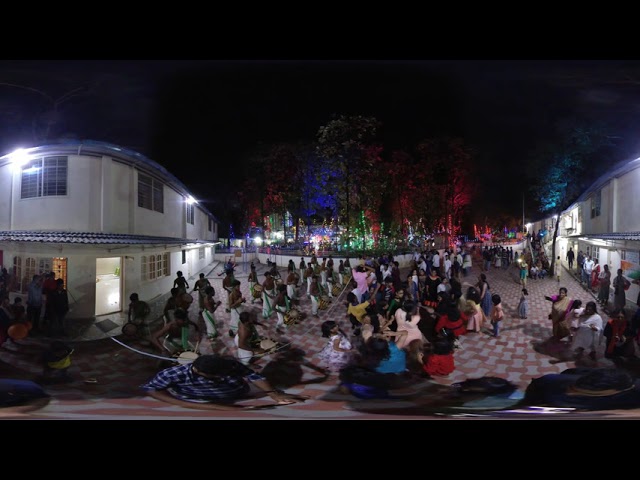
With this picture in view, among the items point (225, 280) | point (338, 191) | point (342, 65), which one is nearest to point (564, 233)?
point (338, 191)

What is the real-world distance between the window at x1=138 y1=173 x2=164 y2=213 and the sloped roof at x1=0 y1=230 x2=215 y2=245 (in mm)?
248

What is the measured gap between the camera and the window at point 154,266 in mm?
2432

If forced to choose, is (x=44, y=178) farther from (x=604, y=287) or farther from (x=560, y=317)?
(x=604, y=287)

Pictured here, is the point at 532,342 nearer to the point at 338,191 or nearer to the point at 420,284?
the point at 420,284

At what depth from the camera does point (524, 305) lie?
258 centimetres

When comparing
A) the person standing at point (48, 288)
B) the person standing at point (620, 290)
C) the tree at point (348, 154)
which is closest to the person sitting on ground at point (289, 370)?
the tree at point (348, 154)

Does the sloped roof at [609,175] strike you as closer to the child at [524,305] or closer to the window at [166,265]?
the child at [524,305]

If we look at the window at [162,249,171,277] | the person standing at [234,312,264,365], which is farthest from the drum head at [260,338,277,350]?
the window at [162,249,171,277]

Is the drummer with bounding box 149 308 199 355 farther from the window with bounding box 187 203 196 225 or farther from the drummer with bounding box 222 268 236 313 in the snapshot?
the window with bounding box 187 203 196 225

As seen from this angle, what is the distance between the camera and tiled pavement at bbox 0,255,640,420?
2463 mm

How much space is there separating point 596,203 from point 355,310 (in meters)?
2.18

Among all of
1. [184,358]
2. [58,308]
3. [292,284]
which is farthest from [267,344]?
[58,308]

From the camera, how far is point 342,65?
8.70ft

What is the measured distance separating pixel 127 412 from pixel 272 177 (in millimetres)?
2159
